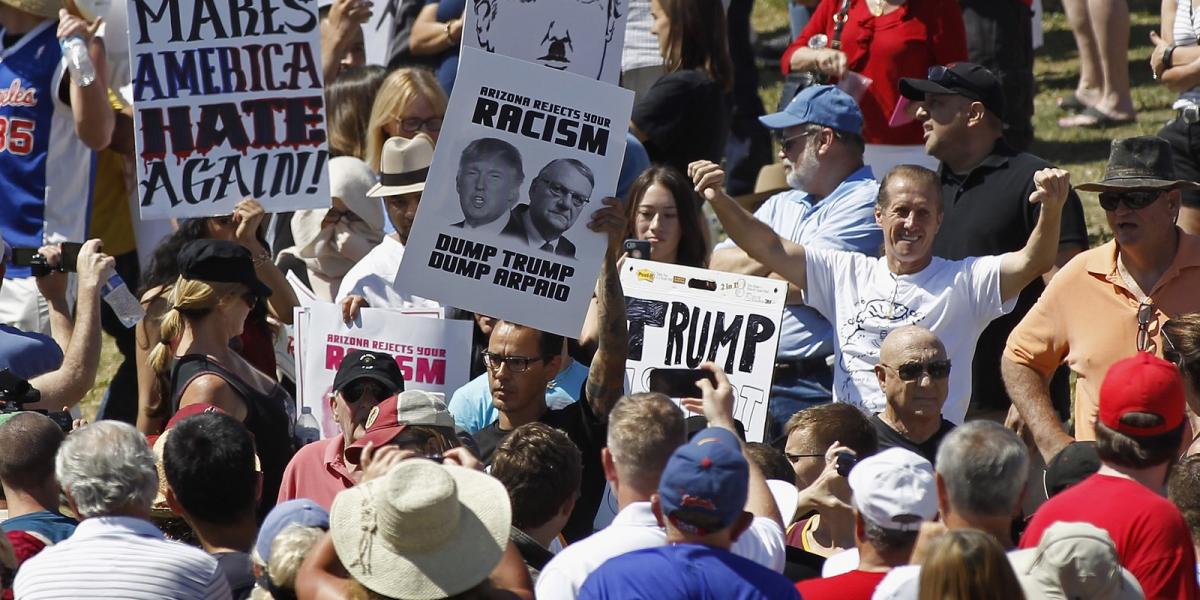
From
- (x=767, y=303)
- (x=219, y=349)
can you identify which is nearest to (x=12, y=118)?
(x=219, y=349)

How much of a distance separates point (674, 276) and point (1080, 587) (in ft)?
9.85

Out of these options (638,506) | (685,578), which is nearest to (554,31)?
(638,506)

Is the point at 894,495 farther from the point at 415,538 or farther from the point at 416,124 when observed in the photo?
the point at 416,124

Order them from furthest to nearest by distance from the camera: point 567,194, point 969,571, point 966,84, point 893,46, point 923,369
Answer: point 893,46, point 966,84, point 567,194, point 923,369, point 969,571

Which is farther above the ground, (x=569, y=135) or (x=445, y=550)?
(x=569, y=135)

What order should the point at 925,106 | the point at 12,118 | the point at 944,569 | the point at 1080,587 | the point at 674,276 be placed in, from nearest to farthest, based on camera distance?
1. the point at 944,569
2. the point at 1080,587
3. the point at 674,276
4. the point at 925,106
5. the point at 12,118

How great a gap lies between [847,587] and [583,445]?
196cm

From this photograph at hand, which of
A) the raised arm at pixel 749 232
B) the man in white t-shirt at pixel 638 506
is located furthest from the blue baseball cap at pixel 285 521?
the raised arm at pixel 749 232

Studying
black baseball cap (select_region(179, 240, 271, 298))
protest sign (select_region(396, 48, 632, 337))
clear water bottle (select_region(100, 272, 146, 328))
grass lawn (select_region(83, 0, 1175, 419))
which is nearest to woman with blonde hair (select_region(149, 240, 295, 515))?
black baseball cap (select_region(179, 240, 271, 298))

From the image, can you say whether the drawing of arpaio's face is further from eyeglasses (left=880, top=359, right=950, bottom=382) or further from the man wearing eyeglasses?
eyeglasses (left=880, top=359, right=950, bottom=382)

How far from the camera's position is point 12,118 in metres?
7.85

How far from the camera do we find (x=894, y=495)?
4254 millimetres

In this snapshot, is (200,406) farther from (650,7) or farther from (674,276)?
(650,7)

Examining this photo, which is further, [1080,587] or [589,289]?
[589,289]
